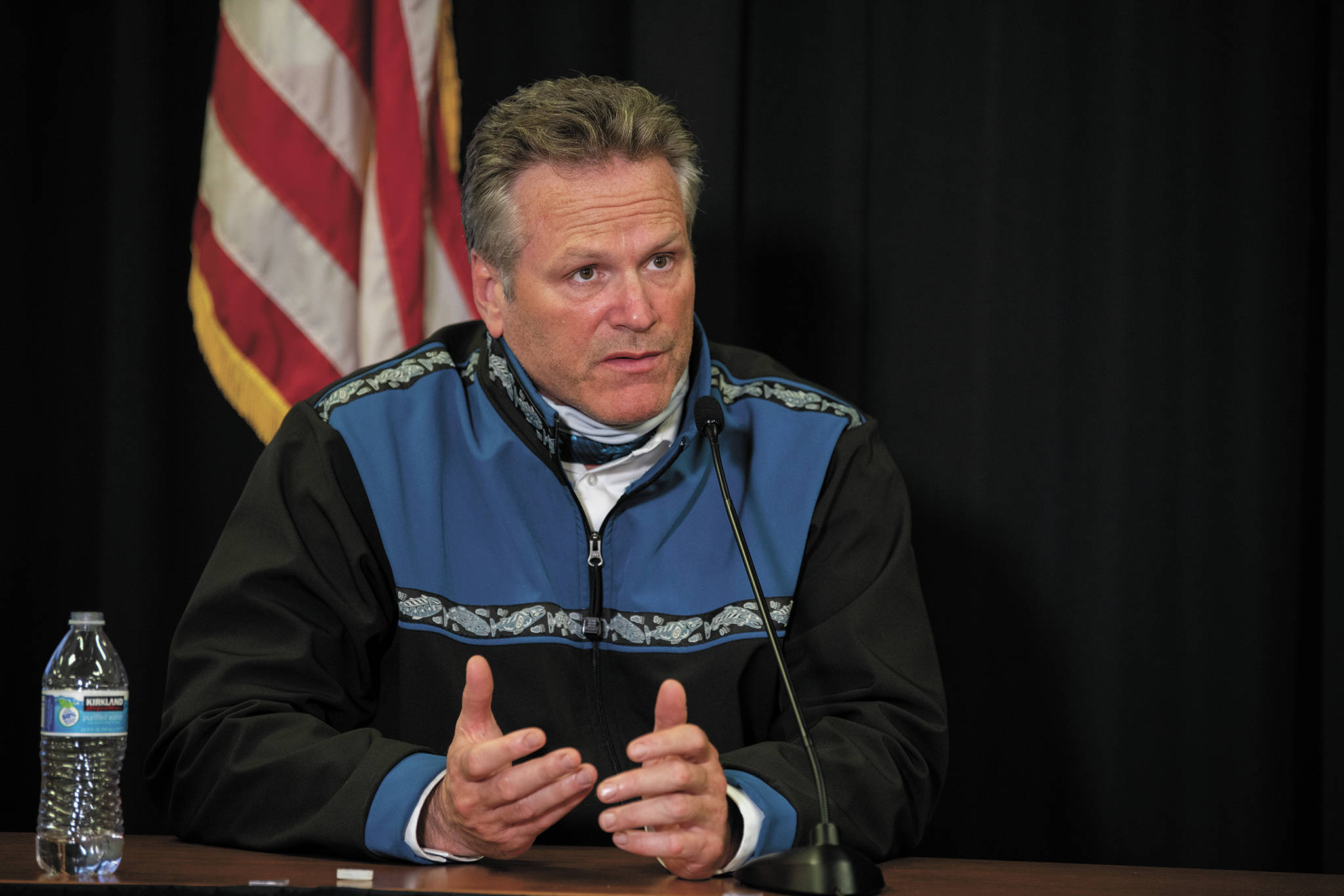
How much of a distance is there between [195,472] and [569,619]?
1.04m

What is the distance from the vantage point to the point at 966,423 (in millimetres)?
2180

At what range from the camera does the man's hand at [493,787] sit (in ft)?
3.80

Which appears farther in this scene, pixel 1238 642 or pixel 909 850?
pixel 1238 642

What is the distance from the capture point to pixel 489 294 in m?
1.91

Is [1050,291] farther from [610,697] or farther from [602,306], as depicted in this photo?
[610,697]

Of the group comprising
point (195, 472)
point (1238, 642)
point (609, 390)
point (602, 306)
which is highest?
point (602, 306)

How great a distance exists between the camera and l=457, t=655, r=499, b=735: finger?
123 cm

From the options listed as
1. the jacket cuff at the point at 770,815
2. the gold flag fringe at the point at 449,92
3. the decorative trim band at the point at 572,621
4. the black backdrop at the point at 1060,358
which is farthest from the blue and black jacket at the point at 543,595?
the gold flag fringe at the point at 449,92

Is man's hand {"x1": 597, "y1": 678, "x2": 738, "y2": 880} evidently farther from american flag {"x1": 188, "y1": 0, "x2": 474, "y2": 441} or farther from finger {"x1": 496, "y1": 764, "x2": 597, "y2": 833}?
american flag {"x1": 188, "y1": 0, "x2": 474, "y2": 441}

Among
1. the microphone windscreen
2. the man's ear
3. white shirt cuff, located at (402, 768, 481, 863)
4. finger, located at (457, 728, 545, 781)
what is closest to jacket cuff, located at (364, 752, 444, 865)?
white shirt cuff, located at (402, 768, 481, 863)

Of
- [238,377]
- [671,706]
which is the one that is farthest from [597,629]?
[238,377]

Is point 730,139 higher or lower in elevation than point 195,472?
higher

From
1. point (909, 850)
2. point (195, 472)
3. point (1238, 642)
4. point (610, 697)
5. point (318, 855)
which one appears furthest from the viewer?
point (195, 472)

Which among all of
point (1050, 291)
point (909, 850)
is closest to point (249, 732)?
point (909, 850)
